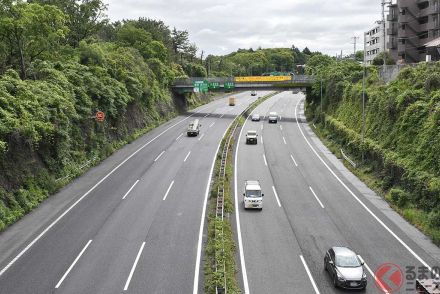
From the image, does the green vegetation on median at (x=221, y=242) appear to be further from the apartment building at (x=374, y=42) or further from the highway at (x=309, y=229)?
the apartment building at (x=374, y=42)

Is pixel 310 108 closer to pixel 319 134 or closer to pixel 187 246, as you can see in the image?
pixel 319 134

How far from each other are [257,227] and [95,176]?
18.3 m

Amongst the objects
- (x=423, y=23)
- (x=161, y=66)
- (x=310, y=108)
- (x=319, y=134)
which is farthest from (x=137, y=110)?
(x=423, y=23)

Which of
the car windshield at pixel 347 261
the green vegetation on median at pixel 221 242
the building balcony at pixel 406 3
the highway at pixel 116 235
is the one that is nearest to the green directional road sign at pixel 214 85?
the building balcony at pixel 406 3

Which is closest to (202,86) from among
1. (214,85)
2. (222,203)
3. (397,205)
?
→ (214,85)

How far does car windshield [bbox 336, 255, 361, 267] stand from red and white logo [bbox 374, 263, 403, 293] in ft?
4.89

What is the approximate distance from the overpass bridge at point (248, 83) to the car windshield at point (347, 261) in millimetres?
58053

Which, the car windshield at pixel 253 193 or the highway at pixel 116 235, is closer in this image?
the highway at pixel 116 235

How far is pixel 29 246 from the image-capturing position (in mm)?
26016

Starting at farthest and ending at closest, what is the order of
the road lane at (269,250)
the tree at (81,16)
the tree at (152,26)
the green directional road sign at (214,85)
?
the tree at (152,26) → the green directional road sign at (214,85) → the tree at (81,16) → the road lane at (269,250)

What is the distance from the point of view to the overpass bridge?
78.2 metres

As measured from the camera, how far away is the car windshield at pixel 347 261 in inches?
863

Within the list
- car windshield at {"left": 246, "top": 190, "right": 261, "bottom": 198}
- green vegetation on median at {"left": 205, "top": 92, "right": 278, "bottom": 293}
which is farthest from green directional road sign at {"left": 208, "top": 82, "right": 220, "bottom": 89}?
car windshield at {"left": 246, "top": 190, "right": 261, "bottom": 198}

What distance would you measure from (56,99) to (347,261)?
28628mm
